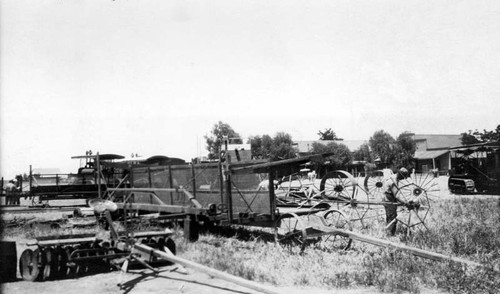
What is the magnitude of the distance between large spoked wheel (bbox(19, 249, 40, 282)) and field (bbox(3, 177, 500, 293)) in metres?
0.20

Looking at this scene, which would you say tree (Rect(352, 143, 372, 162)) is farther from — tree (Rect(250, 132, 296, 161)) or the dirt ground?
the dirt ground

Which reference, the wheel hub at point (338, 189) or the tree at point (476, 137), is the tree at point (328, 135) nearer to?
the tree at point (476, 137)

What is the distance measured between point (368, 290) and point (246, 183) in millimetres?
4915

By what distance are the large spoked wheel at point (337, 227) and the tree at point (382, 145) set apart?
46.7 metres

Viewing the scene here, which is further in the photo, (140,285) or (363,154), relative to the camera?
(363,154)

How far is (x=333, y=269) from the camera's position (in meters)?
6.74

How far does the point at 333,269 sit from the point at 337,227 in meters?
2.04

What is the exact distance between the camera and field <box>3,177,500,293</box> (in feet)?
18.9

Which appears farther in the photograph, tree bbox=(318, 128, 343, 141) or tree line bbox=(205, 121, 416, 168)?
tree bbox=(318, 128, 343, 141)

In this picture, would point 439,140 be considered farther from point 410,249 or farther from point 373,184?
point 410,249

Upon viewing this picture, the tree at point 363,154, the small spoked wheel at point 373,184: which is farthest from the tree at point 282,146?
the small spoked wheel at point 373,184

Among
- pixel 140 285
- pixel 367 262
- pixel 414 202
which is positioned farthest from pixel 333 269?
pixel 414 202

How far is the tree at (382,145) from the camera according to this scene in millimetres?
54825

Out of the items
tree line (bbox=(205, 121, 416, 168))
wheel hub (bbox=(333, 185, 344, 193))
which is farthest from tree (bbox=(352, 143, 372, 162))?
wheel hub (bbox=(333, 185, 344, 193))
